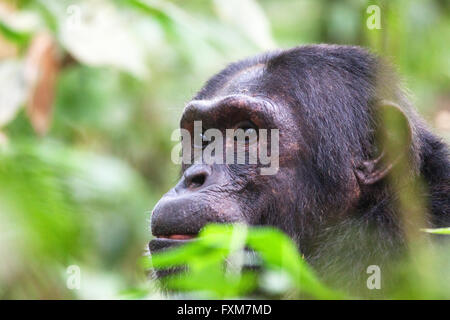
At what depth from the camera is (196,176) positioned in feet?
13.5

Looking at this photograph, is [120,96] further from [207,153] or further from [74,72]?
[207,153]

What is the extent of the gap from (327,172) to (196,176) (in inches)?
28.1

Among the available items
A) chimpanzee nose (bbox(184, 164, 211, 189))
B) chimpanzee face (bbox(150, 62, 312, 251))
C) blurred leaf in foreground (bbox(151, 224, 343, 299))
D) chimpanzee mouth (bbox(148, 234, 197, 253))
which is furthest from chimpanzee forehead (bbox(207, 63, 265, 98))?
blurred leaf in foreground (bbox(151, 224, 343, 299))

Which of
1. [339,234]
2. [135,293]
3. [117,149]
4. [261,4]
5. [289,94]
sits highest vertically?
[261,4]

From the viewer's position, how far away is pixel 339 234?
13.6 feet

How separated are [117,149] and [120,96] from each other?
1.06 m

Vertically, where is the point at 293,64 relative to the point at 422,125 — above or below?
above

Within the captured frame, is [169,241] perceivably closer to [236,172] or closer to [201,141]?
[236,172]

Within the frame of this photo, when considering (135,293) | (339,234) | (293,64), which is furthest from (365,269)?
(135,293)

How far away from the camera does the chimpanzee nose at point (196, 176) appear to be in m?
4.10

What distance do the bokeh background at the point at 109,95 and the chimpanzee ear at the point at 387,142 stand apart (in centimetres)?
32

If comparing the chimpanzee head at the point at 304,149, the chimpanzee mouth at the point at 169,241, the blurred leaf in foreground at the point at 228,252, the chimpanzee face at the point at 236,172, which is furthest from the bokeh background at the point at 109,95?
the chimpanzee mouth at the point at 169,241

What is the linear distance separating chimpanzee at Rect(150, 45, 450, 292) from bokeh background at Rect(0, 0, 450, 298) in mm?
309

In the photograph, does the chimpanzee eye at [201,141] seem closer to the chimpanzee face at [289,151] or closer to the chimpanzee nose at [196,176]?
the chimpanzee face at [289,151]
